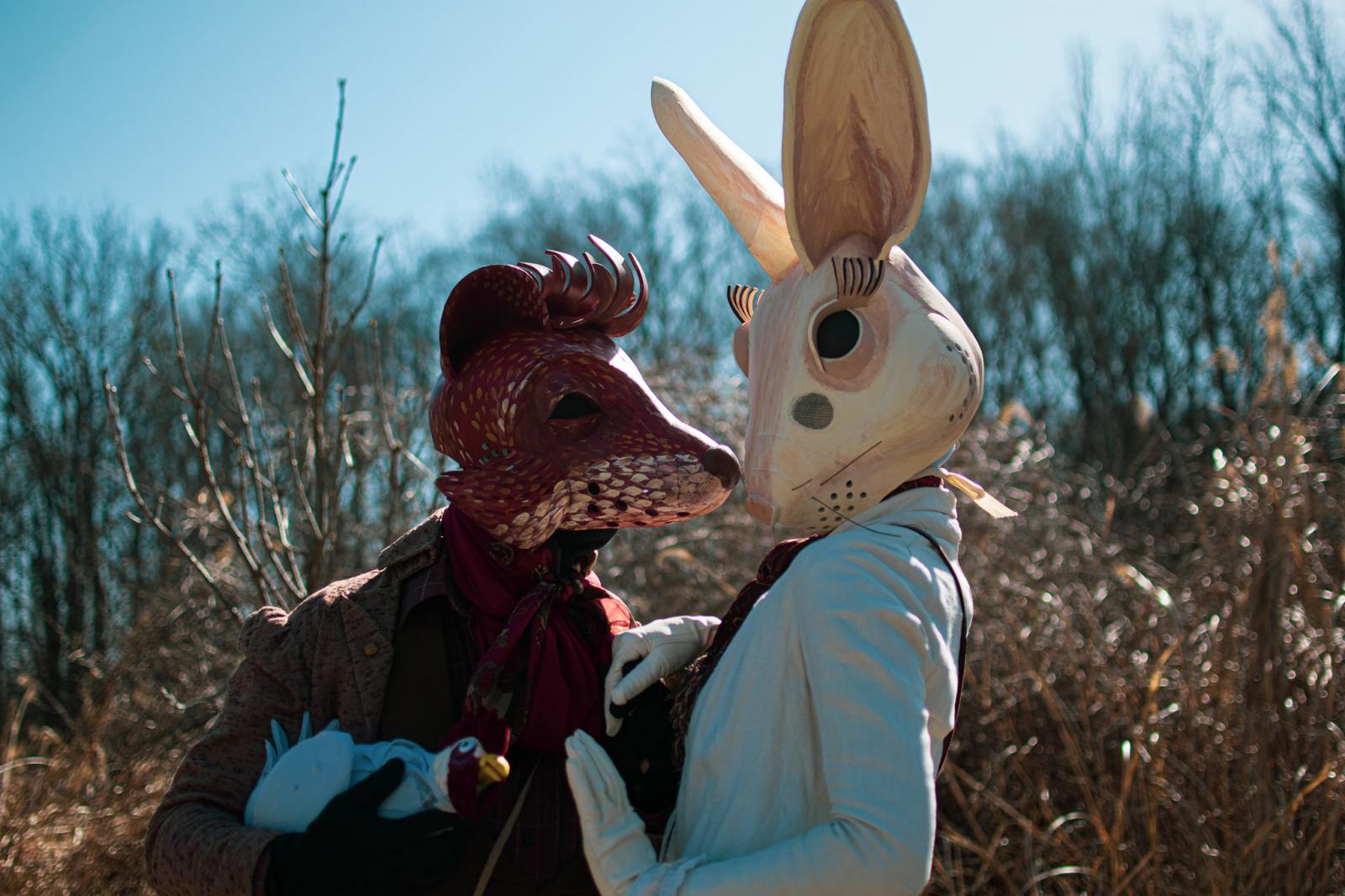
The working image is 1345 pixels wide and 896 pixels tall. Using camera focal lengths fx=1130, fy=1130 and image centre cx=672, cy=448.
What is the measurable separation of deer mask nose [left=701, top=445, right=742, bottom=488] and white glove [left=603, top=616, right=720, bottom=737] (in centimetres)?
26

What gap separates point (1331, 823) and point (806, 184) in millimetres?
2361

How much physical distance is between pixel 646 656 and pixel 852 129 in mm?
910

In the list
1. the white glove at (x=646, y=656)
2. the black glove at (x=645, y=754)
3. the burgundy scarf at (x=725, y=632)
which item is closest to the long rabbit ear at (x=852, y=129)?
the burgundy scarf at (x=725, y=632)

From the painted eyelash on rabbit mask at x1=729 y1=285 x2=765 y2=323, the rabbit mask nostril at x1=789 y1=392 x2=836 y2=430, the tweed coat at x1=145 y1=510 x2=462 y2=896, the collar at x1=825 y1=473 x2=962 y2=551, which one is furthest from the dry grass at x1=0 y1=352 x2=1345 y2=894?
the rabbit mask nostril at x1=789 y1=392 x2=836 y2=430

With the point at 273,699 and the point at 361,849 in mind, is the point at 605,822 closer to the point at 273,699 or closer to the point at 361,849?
the point at 361,849

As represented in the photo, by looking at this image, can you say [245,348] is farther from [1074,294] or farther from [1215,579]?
[1215,579]

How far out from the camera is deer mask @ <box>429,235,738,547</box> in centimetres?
191

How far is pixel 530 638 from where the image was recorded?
1889mm

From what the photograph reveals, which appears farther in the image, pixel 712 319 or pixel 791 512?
pixel 712 319

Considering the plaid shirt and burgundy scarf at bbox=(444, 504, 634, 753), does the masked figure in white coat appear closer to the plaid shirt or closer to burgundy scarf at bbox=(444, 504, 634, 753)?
burgundy scarf at bbox=(444, 504, 634, 753)

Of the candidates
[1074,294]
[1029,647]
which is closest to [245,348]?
[1074,294]

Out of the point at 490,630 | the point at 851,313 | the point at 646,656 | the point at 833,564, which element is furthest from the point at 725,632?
the point at 851,313

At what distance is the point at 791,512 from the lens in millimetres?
1764

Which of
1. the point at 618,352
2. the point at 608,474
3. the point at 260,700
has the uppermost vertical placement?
the point at 618,352
